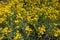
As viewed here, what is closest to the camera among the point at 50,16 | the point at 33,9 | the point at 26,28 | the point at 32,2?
the point at 26,28

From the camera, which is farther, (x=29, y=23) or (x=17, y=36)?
(x=29, y=23)

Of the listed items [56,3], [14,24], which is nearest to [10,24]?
[14,24]

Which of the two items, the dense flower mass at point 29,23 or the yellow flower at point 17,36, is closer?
the yellow flower at point 17,36

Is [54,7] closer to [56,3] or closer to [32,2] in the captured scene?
[56,3]

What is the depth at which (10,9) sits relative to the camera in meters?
4.58

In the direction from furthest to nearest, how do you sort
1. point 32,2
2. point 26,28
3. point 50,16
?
point 32,2, point 50,16, point 26,28

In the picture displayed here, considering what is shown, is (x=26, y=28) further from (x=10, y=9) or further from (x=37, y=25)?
(x=10, y=9)

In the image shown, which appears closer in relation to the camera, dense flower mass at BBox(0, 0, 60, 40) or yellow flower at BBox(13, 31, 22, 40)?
yellow flower at BBox(13, 31, 22, 40)

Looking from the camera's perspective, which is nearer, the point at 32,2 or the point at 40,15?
the point at 40,15

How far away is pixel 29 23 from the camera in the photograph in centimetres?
425

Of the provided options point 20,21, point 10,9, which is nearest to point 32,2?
point 10,9

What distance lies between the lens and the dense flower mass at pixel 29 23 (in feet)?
13.2

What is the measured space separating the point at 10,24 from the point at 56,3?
1417mm

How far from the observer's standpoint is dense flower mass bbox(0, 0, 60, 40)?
13.2ft
